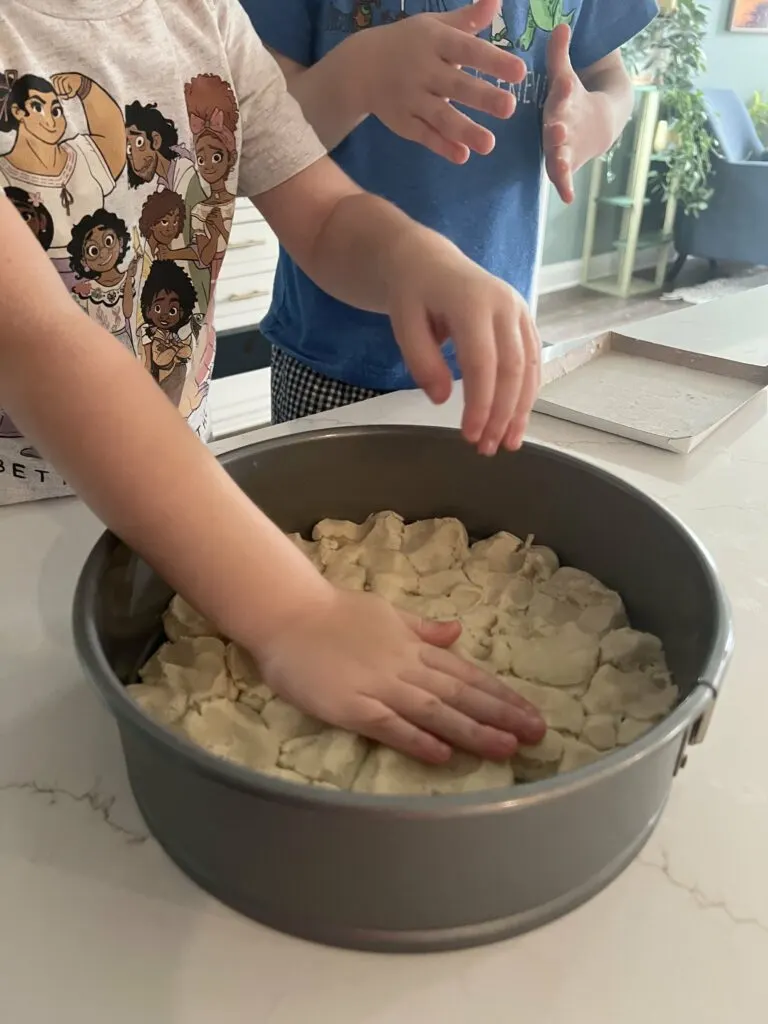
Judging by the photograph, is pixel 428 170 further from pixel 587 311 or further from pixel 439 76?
pixel 587 311

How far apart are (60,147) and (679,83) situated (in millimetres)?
3798

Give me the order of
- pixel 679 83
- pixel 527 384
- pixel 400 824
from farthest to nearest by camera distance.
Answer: pixel 679 83
pixel 527 384
pixel 400 824

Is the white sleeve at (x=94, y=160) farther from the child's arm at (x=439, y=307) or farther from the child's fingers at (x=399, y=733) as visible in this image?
the child's fingers at (x=399, y=733)

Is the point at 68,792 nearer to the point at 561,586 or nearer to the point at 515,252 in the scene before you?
the point at 561,586

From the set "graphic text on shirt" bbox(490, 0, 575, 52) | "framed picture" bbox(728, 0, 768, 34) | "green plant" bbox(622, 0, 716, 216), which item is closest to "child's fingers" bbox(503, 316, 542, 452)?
"graphic text on shirt" bbox(490, 0, 575, 52)

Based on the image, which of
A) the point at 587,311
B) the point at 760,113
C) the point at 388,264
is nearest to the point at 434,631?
the point at 388,264

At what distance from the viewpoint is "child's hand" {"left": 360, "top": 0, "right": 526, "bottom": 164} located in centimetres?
70

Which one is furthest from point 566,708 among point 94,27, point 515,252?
point 515,252

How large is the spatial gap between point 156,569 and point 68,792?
129 millimetres

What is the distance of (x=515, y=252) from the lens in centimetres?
108

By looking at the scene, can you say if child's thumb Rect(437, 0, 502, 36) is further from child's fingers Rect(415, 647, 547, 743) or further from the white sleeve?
child's fingers Rect(415, 647, 547, 743)

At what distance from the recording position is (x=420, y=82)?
29.8 inches

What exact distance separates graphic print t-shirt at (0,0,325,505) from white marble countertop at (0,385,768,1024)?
0.31 metres

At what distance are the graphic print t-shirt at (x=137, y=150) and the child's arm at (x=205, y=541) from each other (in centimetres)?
17
